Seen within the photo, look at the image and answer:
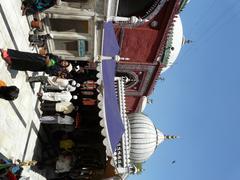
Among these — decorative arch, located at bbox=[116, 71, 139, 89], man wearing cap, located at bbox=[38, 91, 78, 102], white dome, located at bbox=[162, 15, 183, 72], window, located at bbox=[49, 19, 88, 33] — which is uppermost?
white dome, located at bbox=[162, 15, 183, 72]

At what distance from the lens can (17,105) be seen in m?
11.0

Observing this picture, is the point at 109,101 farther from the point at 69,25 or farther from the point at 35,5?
the point at 35,5

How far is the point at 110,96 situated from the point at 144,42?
18.9ft

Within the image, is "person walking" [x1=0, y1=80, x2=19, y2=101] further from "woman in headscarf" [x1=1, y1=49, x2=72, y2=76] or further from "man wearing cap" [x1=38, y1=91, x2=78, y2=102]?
"man wearing cap" [x1=38, y1=91, x2=78, y2=102]

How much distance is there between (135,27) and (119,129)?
6.57 meters

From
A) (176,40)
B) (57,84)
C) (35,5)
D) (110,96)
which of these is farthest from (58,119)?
(176,40)

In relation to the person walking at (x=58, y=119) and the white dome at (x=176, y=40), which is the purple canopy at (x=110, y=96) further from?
the white dome at (x=176, y=40)

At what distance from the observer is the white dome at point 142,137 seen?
17.5 metres

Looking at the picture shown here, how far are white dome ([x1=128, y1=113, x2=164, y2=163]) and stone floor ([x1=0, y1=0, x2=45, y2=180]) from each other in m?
6.24

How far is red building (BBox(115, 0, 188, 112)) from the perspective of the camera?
16.2 metres

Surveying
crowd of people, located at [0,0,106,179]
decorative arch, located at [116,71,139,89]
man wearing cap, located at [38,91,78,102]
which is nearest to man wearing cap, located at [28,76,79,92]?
crowd of people, located at [0,0,106,179]

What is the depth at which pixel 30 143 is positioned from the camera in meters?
12.2

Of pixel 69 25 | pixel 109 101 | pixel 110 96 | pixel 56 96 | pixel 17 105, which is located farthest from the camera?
pixel 69 25

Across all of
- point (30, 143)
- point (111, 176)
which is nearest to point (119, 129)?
point (111, 176)
